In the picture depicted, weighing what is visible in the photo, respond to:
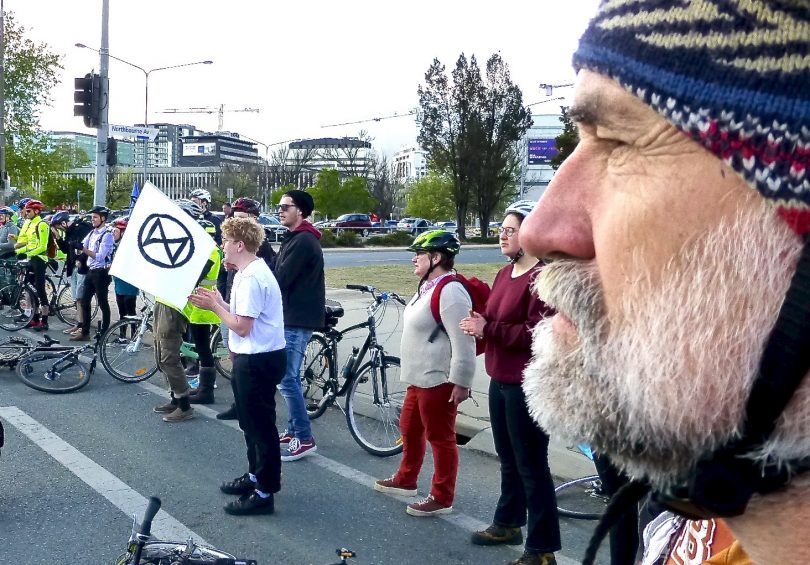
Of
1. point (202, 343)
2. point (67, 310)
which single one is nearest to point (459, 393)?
point (202, 343)

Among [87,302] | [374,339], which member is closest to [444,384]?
[374,339]

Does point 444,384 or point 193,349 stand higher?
point 444,384

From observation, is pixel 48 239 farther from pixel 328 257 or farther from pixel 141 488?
pixel 328 257

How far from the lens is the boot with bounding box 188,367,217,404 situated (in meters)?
7.75

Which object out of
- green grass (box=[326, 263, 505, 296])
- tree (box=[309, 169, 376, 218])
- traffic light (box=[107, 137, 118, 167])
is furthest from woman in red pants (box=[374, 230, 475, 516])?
tree (box=[309, 169, 376, 218])

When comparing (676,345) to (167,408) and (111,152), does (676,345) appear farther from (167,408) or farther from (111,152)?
(111,152)

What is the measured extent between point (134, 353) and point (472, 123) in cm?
3959

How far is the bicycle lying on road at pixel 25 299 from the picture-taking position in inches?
500

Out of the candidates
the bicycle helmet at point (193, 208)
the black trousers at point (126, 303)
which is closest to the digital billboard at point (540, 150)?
the black trousers at point (126, 303)

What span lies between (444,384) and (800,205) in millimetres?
4388

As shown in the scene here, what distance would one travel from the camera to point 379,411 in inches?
261

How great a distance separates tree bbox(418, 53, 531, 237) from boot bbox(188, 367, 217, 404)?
39.9 metres

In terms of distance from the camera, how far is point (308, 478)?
565 centimetres

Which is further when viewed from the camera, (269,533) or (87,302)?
(87,302)
